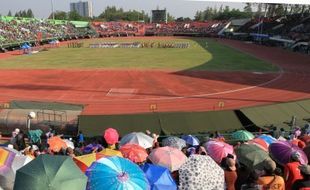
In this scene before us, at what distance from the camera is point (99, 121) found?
701 inches

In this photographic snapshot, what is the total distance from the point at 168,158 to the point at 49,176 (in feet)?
11.6

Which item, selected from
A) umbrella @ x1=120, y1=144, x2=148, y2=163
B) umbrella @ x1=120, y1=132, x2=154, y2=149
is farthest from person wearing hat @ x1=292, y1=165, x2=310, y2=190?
umbrella @ x1=120, y1=132, x2=154, y2=149

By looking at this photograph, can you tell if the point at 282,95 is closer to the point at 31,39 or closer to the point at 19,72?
the point at 19,72

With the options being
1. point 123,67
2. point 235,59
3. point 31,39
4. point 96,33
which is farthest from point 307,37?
point 96,33

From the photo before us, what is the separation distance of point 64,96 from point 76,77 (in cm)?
855

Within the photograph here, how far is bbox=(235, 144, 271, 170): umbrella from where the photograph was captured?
30.1 feet

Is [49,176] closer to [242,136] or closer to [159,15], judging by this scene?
[242,136]

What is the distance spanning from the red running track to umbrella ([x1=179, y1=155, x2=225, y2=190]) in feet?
58.2

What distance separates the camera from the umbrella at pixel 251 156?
9.18m

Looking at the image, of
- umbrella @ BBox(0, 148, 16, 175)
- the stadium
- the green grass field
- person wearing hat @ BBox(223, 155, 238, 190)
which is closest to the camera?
umbrella @ BBox(0, 148, 16, 175)

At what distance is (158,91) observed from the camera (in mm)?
30938

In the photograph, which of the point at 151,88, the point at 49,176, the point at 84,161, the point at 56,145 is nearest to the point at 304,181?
the point at 84,161

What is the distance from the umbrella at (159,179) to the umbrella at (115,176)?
1.30 feet

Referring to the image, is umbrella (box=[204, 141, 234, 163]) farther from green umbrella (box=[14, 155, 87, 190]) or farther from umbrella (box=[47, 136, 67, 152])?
green umbrella (box=[14, 155, 87, 190])
